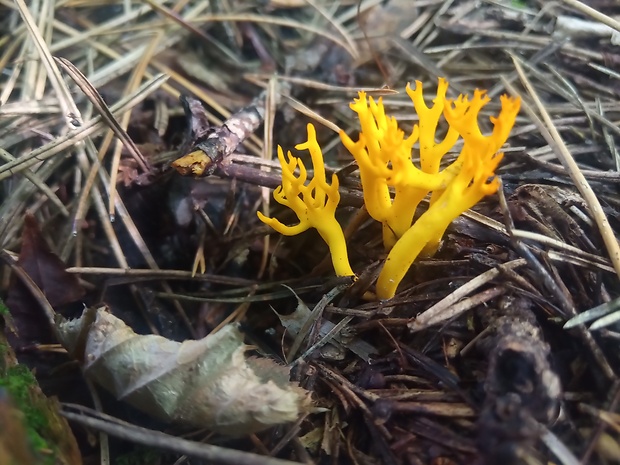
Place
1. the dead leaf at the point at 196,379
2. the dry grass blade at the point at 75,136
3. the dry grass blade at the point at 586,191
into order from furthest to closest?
the dry grass blade at the point at 75,136 < the dry grass blade at the point at 586,191 < the dead leaf at the point at 196,379

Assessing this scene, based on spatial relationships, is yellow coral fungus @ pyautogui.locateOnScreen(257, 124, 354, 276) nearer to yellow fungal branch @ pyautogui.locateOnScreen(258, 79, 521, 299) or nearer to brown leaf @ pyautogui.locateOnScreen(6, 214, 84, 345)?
yellow fungal branch @ pyautogui.locateOnScreen(258, 79, 521, 299)

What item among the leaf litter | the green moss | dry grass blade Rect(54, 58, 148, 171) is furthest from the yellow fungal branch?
the green moss

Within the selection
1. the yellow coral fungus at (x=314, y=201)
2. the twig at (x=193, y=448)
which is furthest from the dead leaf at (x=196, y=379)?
the yellow coral fungus at (x=314, y=201)

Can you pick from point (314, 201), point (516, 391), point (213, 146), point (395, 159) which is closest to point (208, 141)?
point (213, 146)

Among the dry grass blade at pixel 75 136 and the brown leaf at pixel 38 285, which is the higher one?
the dry grass blade at pixel 75 136

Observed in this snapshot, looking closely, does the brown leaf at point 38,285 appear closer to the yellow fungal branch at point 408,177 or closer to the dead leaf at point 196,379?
the dead leaf at point 196,379

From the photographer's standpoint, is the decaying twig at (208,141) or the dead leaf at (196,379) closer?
the dead leaf at (196,379)

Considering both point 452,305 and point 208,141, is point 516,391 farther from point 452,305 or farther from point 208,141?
point 208,141
